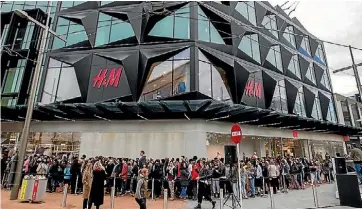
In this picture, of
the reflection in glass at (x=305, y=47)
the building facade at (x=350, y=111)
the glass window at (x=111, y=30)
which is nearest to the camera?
the glass window at (x=111, y=30)

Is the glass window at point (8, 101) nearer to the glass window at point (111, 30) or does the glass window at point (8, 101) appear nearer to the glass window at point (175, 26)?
the glass window at point (111, 30)

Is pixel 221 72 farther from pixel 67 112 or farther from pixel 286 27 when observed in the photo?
pixel 286 27

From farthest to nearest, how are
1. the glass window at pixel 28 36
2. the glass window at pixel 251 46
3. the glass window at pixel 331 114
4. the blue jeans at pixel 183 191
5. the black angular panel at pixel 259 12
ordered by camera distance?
the glass window at pixel 331 114
the black angular panel at pixel 259 12
the glass window at pixel 28 36
the glass window at pixel 251 46
the blue jeans at pixel 183 191

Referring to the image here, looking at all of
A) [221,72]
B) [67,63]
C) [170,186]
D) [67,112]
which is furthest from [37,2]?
[170,186]

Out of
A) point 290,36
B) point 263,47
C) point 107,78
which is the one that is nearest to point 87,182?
point 107,78

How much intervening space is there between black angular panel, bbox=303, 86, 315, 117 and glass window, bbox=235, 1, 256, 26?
10341 mm

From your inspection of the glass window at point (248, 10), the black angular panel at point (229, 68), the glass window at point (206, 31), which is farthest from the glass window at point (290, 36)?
the black angular panel at point (229, 68)

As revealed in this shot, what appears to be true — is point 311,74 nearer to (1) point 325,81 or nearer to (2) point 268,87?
(1) point 325,81

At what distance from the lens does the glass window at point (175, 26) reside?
1883 cm

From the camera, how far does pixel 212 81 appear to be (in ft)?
60.2

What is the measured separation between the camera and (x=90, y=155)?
1827 centimetres

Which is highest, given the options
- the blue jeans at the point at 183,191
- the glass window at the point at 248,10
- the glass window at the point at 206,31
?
the glass window at the point at 248,10

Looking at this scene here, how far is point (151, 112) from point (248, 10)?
588 inches

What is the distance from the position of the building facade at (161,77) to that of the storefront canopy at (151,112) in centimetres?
7
